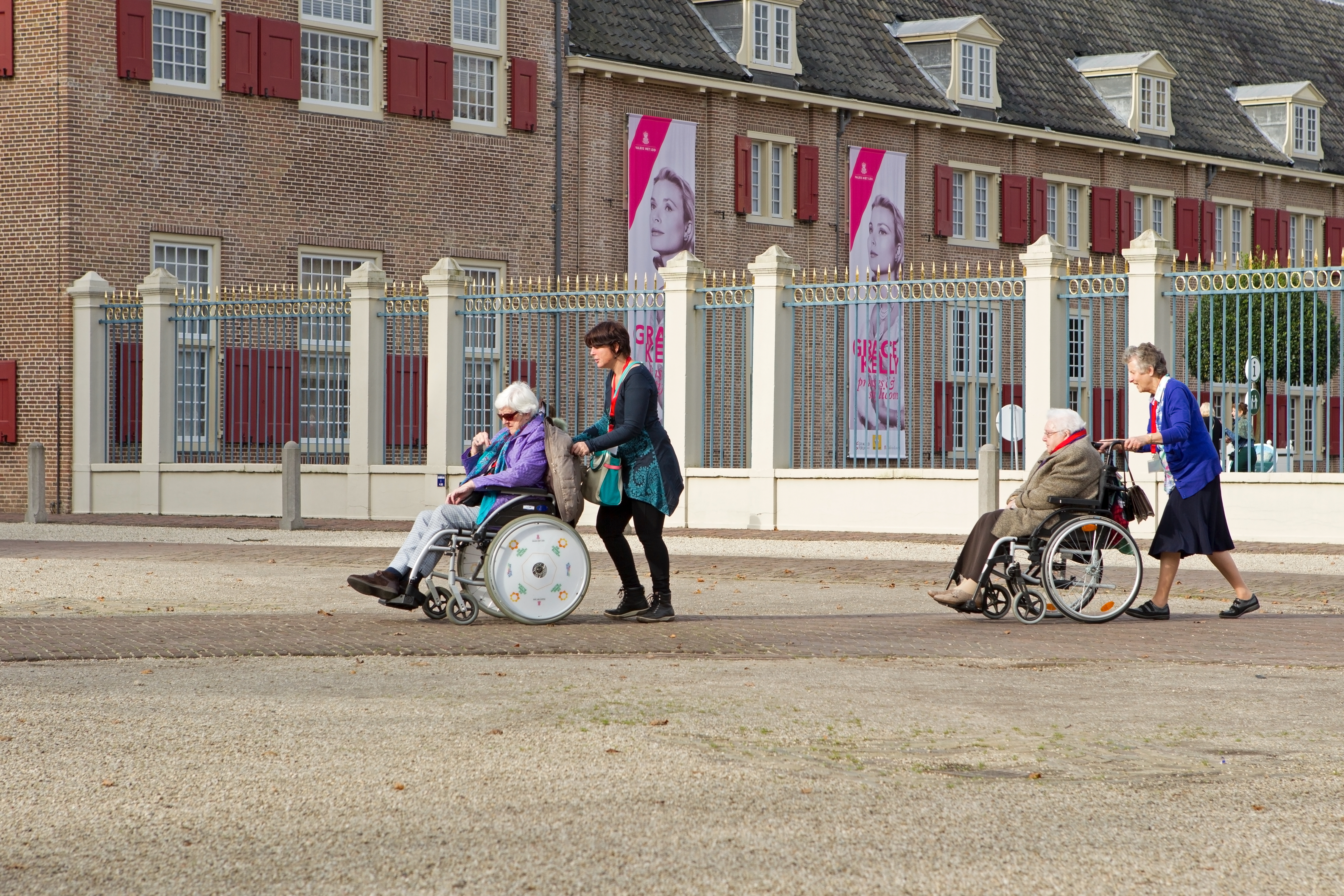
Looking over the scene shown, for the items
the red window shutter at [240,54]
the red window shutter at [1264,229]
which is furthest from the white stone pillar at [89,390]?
the red window shutter at [1264,229]

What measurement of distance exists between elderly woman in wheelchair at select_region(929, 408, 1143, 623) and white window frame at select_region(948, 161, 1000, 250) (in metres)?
24.6

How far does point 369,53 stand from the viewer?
26781 mm

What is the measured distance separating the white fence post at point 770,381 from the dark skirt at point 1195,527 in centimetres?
813

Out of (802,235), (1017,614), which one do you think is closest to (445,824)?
(1017,614)

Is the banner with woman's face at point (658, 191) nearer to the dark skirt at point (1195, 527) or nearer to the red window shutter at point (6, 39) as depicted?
the red window shutter at point (6, 39)

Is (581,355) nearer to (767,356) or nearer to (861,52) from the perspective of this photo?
(767,356)

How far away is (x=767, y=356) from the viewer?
1884 cm

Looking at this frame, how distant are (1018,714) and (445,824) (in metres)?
2.76

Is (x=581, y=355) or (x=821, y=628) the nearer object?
(x=821, y=628)

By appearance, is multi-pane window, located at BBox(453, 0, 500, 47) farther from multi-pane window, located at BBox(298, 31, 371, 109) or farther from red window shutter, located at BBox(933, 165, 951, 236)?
red window shutter, located at BBox(933, 165, 951, 236)

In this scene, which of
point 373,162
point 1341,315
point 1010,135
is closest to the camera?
point 1341,315

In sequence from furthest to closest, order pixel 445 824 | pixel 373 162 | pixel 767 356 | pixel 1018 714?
pixel 373 162 → pixel 767 356 → pixel 1018 714 → pixel 445 824

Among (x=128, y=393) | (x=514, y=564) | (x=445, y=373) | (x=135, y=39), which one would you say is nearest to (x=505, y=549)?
(x=514, y=564)

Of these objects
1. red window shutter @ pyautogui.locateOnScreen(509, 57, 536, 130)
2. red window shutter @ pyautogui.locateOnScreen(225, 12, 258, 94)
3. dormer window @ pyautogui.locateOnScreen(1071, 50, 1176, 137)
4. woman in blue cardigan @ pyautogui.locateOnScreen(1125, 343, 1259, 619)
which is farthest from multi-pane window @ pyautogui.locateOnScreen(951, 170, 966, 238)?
woman in blue cardigan @ pyautogui.locateOnScreen(1125, 343, 1259, 619)
